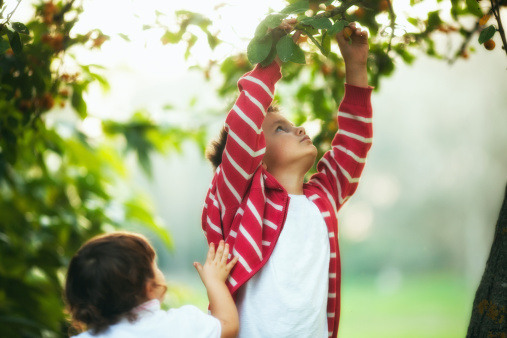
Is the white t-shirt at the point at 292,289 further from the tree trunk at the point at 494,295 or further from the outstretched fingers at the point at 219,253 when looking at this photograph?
the tree trunk at the point at 494,295

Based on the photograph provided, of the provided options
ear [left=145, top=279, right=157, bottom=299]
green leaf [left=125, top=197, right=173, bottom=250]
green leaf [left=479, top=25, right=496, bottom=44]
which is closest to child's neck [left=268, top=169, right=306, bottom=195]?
ear [left=145, top=279, right=157, bottom=299]

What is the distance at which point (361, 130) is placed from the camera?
1391 millimetres

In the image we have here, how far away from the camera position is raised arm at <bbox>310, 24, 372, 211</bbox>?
139cm

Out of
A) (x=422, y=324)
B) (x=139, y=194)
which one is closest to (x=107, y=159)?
(x=139, y=194)

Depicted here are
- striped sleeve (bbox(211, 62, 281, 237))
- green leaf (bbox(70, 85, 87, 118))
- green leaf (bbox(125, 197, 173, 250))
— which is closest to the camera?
striped sleeve (bbox(211, 62, 281, 237))

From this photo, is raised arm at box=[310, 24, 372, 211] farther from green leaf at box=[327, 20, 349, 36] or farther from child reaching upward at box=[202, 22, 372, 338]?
green leaf at box=[327, 20, 349, 36]

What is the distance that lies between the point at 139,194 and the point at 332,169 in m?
2.49

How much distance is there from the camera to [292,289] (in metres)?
1.19

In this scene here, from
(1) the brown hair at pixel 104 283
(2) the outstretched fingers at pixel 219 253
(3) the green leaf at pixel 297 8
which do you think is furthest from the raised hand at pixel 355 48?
(1) the brown hair at pixel 104 283

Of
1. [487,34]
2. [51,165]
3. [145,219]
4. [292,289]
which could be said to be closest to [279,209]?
[292,289]

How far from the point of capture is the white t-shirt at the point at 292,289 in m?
1.17

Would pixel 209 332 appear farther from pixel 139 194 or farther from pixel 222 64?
pixel 139 194

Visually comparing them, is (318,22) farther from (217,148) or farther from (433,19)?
(433,19)

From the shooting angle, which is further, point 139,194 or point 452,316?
point 452,316
